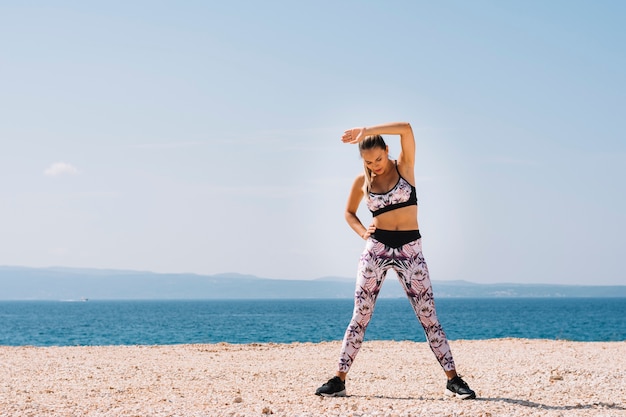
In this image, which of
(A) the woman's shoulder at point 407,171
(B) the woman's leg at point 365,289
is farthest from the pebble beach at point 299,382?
(A) the woman's shoulder at point 407,171

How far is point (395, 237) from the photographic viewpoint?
715 cm

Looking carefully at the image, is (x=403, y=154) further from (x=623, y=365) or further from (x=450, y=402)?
(x=623, y=365)

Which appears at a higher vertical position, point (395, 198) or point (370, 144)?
point (370, 144)

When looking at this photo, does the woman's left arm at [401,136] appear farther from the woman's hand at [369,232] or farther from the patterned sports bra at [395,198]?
the woman's hand at [369,232]

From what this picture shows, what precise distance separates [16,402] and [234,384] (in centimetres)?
261

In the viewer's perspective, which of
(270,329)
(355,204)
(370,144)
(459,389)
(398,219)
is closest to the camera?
(370,144)

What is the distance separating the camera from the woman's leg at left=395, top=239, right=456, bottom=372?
7.14 m

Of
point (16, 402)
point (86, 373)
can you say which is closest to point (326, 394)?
point (16, 402)

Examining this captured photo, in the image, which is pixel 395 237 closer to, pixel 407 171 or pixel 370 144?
pixel 407 171

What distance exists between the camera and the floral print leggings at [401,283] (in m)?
7.15

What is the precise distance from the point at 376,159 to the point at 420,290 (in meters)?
1.34

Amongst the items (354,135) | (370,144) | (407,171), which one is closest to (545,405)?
(407,171)

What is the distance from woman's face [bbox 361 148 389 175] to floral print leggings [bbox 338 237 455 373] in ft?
2.23

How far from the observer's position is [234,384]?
9.21 m
